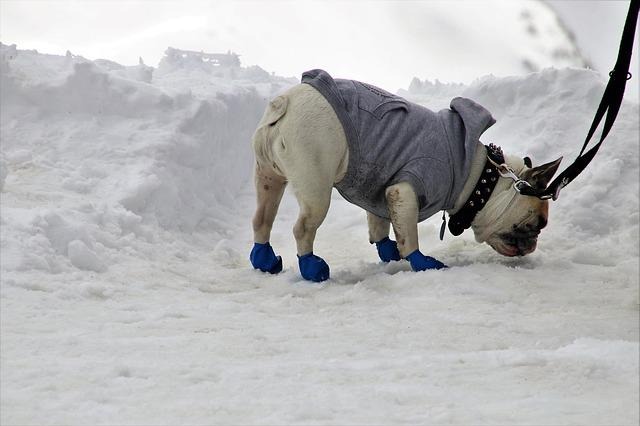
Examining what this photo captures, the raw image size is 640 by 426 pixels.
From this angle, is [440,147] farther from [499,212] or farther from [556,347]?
[556,347]

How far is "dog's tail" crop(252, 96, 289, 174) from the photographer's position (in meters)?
4.02

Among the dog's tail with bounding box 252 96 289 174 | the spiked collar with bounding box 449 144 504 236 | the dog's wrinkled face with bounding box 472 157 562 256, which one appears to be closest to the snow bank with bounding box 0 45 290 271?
the dog's tail with bounding box 252 96 289 174

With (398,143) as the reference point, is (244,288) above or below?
below

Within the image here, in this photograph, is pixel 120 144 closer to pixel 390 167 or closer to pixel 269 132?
pixel 269 132

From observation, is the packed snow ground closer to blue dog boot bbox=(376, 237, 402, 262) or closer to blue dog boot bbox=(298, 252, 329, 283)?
blue dog boot bbox=(298, 252, 329, 283)

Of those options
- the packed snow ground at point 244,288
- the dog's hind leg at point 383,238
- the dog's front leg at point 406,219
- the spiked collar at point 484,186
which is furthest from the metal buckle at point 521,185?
the dog's hind leg at point 383,238

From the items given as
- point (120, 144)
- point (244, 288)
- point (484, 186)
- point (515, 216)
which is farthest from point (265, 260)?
point (120, 144)

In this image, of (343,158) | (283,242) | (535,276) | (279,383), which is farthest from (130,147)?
(279,383)

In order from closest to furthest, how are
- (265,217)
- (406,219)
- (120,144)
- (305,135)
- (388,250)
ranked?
1. (305,135)
2. (406,219)
3. (265,217)
4. (388,250)
5. (120,144)

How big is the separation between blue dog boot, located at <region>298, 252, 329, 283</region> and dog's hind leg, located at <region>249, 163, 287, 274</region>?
32 centimetres

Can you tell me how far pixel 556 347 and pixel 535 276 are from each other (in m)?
1.28

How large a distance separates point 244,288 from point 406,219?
91cm

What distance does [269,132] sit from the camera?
407 centimetres

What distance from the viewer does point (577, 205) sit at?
4910 mm
